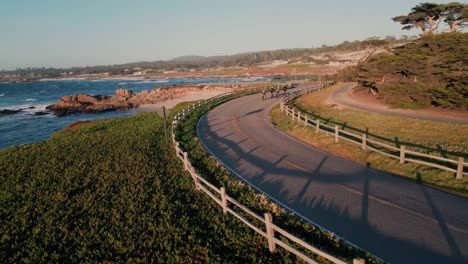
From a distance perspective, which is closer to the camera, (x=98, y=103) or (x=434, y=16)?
(x=434, y=16)

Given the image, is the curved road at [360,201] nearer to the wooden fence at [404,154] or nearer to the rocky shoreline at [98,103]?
the wooden fence at [404,154]

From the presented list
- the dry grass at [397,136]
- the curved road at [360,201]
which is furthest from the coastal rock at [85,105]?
the curved road at [360,201]

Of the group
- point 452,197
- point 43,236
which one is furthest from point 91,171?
point 452,197

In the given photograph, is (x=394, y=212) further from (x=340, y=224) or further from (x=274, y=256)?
(x=274, y=256)

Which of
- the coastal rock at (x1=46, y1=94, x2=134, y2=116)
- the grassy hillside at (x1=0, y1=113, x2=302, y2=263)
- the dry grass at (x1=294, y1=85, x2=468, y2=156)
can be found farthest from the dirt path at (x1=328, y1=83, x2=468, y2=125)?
the coastal rock at (x1=46, y1=94, x2=134, y2=116)

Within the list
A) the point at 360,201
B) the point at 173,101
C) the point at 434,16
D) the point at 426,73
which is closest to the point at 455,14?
the point at 434,16

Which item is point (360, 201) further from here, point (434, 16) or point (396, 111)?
point (434, 16)
